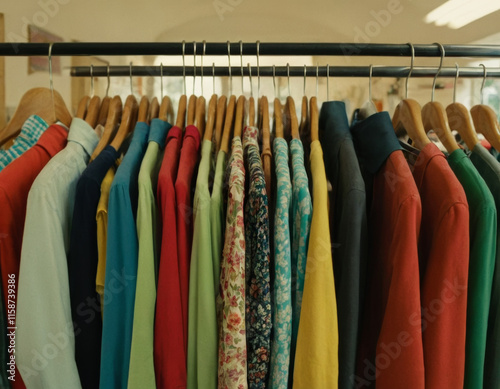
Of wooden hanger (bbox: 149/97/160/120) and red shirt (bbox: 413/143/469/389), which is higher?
wooden hanger (bbox: 149/97/160/120)

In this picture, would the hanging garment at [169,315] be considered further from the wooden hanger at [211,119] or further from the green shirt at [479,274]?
the green shirt at [479,274]

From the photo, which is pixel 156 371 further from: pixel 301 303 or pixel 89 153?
pixel 89 153

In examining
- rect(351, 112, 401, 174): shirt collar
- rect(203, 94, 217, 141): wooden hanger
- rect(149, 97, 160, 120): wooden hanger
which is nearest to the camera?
rect(351, 112, 401, 174): shirt collar

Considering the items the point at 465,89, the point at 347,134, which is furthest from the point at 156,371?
the point at 465,89

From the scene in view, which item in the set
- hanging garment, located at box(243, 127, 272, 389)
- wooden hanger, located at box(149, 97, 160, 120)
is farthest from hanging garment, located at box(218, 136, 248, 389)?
wooden hanger, located at box(149, 97, 160, 120)

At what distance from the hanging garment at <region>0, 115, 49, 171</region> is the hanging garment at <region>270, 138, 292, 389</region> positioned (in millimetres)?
512

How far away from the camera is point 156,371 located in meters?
0.60

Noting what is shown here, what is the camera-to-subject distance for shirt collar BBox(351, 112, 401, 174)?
64cm

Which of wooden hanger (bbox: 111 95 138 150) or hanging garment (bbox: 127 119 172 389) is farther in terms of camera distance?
wooden hanger (bbox: 111 95 138 150)

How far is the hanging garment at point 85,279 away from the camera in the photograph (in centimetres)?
60

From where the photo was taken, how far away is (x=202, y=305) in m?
0.58

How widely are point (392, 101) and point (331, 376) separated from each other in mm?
2149

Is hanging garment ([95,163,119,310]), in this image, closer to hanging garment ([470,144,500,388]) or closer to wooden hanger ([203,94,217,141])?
wooden hanger ([203,94,217,141])

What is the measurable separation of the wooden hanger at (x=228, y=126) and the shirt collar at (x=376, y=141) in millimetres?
251
